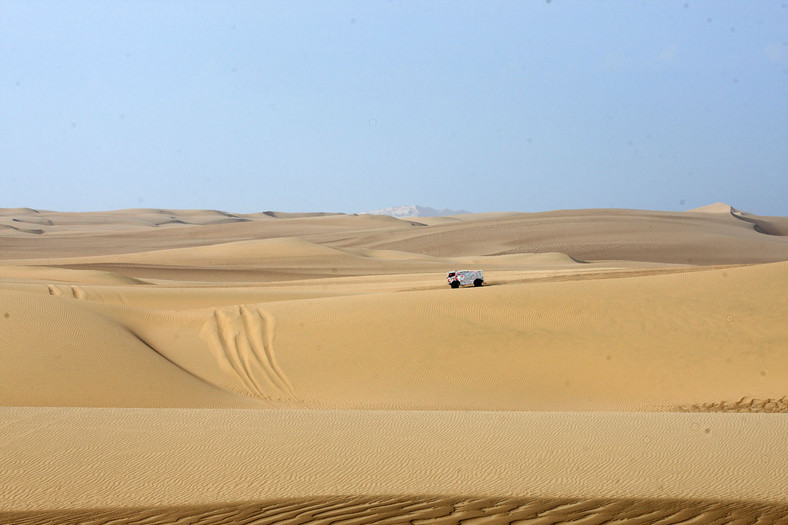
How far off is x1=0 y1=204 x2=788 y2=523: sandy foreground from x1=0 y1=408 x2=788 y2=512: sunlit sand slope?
33 mm

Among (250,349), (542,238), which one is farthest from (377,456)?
(542,238)

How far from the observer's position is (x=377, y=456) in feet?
22.7

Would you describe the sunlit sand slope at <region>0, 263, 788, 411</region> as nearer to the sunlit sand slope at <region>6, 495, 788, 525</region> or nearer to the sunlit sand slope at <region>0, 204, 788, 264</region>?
the sunlit sand slope at <region>6, 495, 788, 525</region>

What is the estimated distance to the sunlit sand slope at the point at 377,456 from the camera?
5.91m

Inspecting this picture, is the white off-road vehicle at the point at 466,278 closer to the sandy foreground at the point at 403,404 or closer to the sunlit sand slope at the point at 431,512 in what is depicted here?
the sandy foreground at the point at 403,404

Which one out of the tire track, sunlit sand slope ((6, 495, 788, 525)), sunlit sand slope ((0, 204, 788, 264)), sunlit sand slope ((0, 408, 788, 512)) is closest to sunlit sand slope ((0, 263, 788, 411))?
the tire track

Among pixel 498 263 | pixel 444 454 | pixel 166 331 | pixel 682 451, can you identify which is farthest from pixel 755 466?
pixel 498 263

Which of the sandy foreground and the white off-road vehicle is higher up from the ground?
the white off-road vehicle

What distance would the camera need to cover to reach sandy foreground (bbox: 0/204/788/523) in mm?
5707

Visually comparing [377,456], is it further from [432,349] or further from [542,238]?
[542,238]

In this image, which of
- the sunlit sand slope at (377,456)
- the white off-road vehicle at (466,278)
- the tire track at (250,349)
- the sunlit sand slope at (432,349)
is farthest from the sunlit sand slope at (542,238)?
the sunlit sand slope at (377,456)

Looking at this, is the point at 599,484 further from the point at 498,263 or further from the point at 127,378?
the point at 498,263

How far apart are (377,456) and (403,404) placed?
5.01 metres

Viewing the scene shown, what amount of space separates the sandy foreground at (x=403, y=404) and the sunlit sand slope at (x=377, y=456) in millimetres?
33
